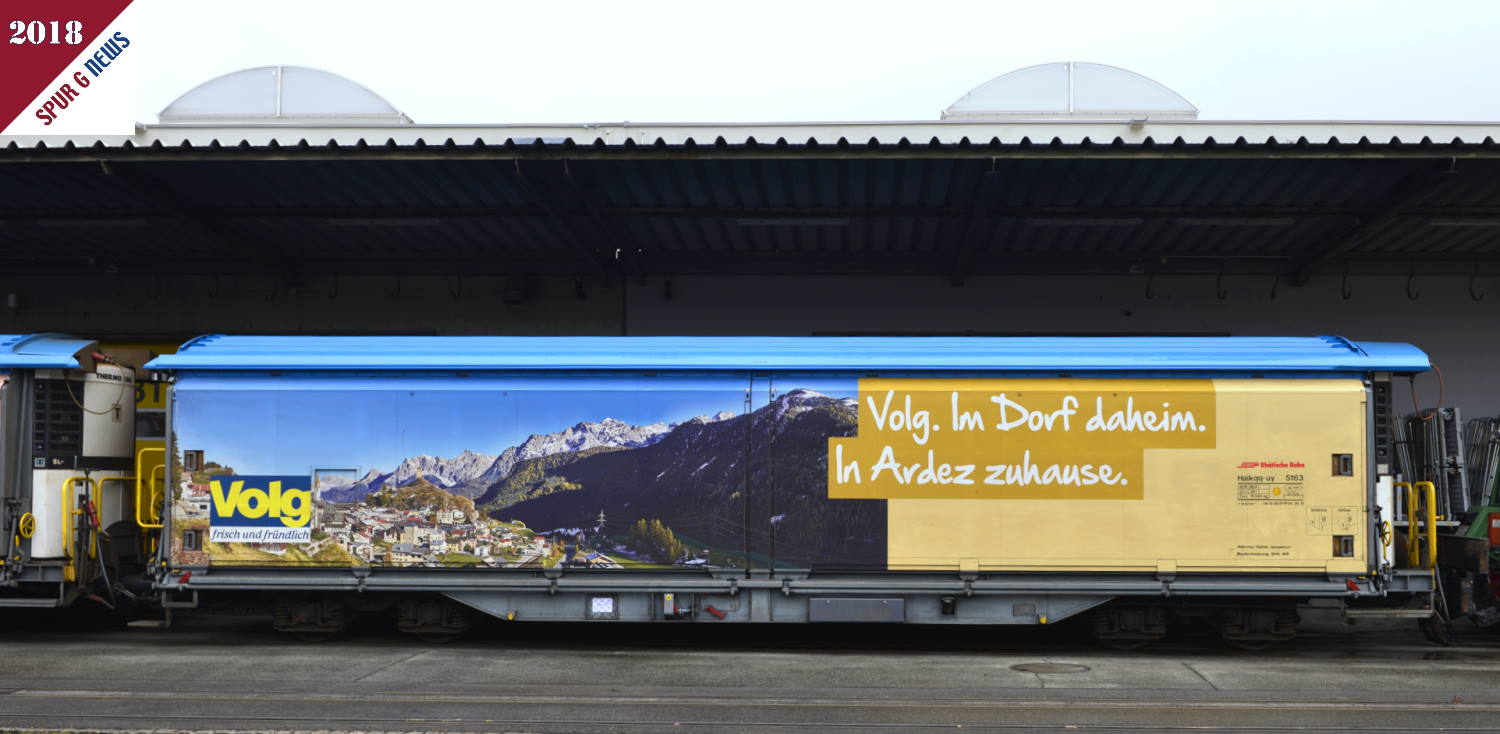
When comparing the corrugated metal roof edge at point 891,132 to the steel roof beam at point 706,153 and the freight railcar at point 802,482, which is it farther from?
the freight railcar at point 802,482

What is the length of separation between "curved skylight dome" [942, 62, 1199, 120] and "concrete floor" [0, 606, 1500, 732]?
8.05 m

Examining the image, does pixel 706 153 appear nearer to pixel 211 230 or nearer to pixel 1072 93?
pixel 211 230

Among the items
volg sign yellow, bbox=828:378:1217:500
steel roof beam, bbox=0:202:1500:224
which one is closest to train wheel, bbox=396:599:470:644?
volg sign yellow, bbox=828:378:1217:500

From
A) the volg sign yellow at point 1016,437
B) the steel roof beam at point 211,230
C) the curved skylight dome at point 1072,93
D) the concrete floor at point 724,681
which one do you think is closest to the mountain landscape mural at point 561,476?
the volg sign yellow at point 1016,437

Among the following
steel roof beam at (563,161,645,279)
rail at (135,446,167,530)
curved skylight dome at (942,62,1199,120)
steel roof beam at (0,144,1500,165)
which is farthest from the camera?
curved skylight dome at (942,62,1199,120)

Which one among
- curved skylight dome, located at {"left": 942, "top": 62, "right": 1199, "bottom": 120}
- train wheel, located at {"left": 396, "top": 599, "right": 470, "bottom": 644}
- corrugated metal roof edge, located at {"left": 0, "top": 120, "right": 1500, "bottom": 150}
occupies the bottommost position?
train wheel, located at {"left": 396, "top": 599, "right": 470, "bottom": 644}

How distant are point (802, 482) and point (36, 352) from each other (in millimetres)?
6934

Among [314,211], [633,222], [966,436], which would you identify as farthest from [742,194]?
[314,211]

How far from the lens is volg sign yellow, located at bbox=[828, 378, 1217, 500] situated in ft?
30.7

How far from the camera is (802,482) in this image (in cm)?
946

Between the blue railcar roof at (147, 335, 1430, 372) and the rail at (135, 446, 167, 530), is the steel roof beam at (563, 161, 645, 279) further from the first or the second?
the rail at (135, 446, 167, 530)

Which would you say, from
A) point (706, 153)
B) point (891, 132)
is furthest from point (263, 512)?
point (891, 132)

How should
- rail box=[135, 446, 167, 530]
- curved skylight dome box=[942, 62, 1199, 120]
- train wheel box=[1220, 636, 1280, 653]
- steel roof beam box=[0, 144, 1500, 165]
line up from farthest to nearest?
curved skylight dome box=[942, 62, 1199, 120]
rail box=[135, 446, 167, 530]
steel roof beam box=[0, 144, 1500, 165]
train wheel box=[1220, 636, 1280, 653]

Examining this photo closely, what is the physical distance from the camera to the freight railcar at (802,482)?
30.6 feet
